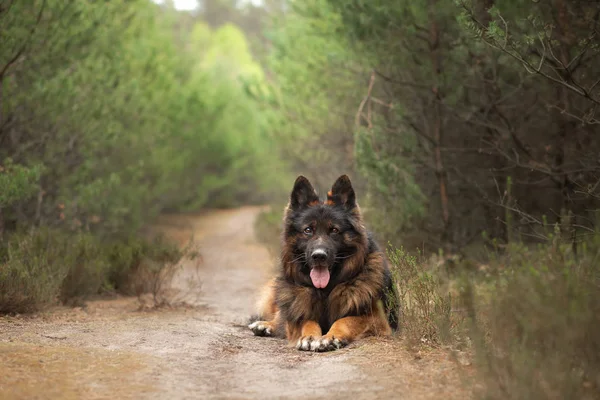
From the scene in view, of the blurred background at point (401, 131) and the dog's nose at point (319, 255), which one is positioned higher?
the blurred background at point (401, 131)

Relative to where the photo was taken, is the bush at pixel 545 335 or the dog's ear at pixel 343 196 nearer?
the bush at pixel 545 335

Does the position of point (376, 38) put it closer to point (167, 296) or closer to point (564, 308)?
point (167, 296)

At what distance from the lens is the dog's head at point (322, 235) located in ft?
22.0

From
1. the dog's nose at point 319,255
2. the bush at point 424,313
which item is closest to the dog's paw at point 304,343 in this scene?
the dog's nose at point 319,255

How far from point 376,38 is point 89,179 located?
7.82 meters

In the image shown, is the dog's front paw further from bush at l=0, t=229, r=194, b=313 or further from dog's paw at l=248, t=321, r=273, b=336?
bush at l=0, t=229, r=194, b=313

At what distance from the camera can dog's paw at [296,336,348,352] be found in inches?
241

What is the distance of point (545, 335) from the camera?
13.5 ft

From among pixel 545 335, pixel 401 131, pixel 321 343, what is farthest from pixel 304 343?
pixel 401 131

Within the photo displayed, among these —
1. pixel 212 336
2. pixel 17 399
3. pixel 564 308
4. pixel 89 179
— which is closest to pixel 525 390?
pixel 564 308

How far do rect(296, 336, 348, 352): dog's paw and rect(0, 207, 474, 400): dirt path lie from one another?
12 centimetres

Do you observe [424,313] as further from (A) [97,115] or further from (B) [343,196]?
(A) [97,115]

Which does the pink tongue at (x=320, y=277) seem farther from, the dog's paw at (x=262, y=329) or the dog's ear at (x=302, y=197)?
the dog's paw at (x=262, y=329)

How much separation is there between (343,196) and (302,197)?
463 millimetres
